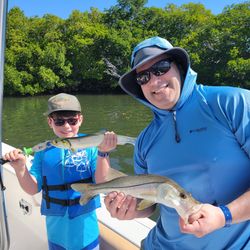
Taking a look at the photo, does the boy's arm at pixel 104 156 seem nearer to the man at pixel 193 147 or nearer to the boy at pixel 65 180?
the boy at pixel 65 180

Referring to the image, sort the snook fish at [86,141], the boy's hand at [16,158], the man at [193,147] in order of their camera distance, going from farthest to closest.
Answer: the boy's hand at [16,158] → the snook fish at [86,141] → the man at [193,147]

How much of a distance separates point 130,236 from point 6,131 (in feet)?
54.0

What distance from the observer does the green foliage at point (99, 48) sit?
39.4m

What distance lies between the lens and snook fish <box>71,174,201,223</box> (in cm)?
117

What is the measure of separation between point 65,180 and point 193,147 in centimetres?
115

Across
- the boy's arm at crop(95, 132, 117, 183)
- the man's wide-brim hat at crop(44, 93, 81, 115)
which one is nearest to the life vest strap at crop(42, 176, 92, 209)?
the boy's arm at crop(95, 132, 117, 183)

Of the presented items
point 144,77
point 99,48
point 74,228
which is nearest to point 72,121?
point 74,228

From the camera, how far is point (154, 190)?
4.21 ft

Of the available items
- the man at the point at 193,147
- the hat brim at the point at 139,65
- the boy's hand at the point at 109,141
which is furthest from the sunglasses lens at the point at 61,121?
the man at the point at 193,147

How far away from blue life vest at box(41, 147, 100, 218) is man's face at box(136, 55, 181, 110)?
0.93 metres

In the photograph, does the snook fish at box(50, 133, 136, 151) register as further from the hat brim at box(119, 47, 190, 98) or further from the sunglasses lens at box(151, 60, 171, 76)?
the sunglasses lens at box(151, 60, 171, 76)

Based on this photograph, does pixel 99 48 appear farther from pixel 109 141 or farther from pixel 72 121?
pixel 109 141

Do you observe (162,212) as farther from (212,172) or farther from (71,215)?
(71,215)

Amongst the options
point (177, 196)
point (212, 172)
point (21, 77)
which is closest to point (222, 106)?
point (212, 172)
